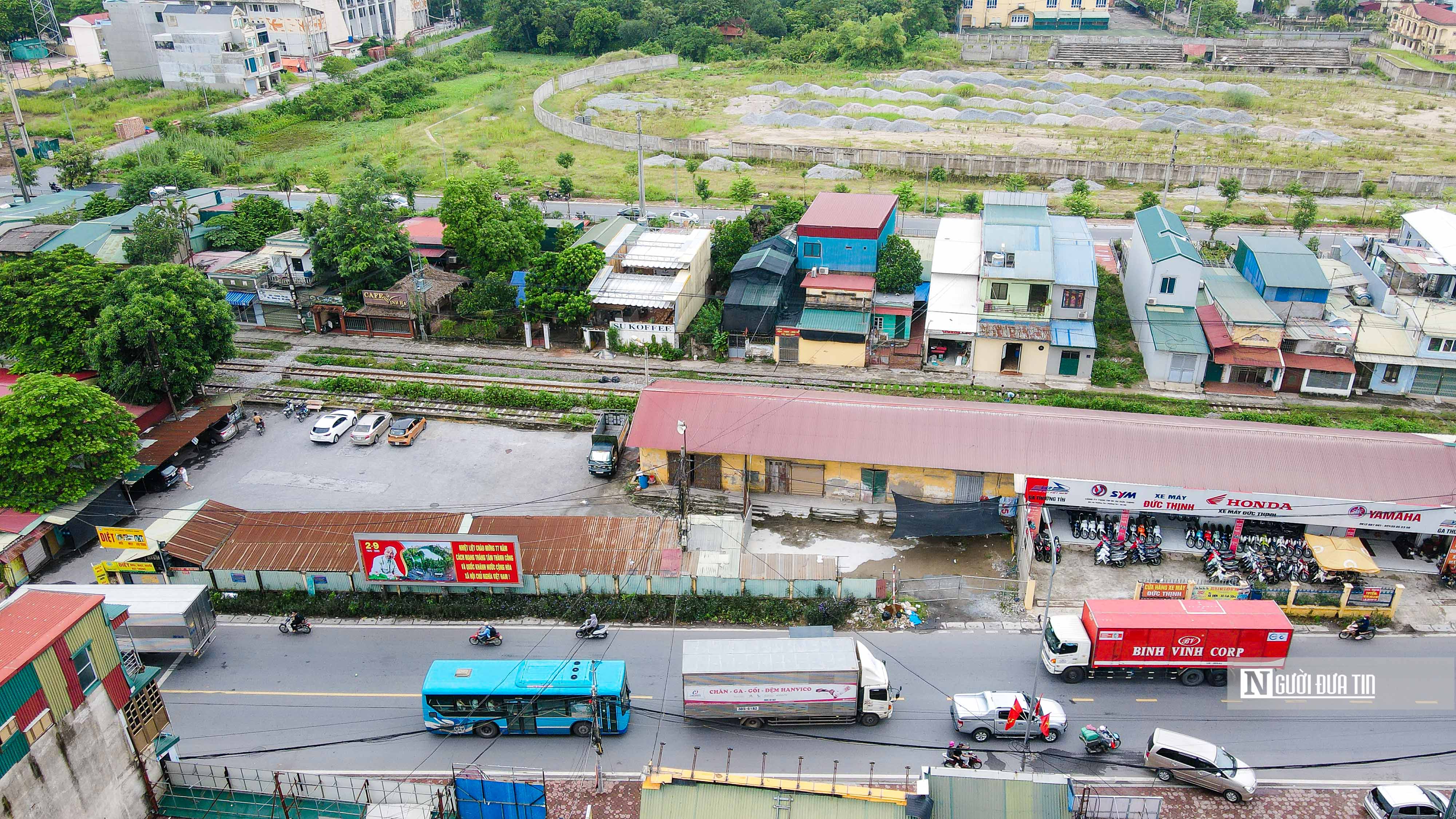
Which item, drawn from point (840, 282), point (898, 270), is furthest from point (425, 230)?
point (898, 270)

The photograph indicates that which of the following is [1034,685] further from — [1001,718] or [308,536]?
[308,536]

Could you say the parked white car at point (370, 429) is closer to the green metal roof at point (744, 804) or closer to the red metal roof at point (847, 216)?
the red metal roof at point (847, 216)

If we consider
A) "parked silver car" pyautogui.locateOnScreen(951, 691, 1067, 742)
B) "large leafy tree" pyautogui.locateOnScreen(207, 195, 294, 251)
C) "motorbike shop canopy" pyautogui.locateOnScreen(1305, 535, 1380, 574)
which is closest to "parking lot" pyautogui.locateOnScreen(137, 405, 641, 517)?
"parked silver car" pyautogui.locateOnScreen(951, 691, 1067, 742)

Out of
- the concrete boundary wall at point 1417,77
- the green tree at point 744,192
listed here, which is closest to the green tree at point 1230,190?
the green tree at point 744,192

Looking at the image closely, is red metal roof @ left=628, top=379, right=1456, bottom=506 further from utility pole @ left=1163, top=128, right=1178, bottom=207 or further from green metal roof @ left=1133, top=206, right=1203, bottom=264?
utility pole @ left=1163, top=128, right=1178, bottom=207

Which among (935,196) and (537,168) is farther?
(537,168)

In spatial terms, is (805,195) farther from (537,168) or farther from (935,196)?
(537,168)

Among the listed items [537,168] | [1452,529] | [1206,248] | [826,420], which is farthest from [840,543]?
[537,168]
